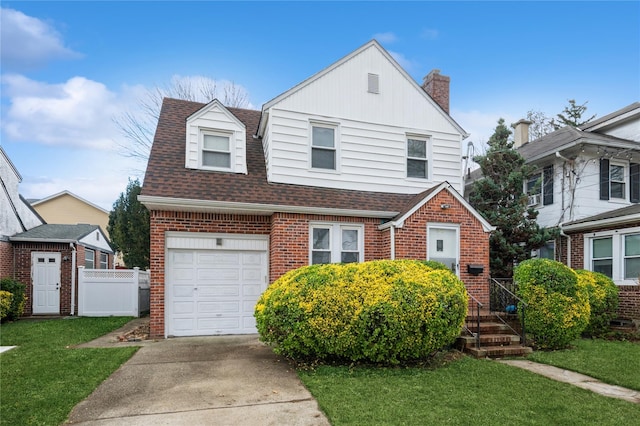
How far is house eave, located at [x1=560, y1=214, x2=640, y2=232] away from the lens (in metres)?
11.2

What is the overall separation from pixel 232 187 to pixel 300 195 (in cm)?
168

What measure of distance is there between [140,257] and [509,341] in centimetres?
1699

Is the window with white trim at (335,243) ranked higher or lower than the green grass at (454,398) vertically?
higher

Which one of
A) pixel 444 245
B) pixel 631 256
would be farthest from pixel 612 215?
pixel 444 245

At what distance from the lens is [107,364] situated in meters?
6.79

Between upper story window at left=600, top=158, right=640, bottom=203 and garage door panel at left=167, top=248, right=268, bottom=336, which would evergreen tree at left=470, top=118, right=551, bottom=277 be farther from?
garage door panel at left=167, top=248, right=268, bottom=336

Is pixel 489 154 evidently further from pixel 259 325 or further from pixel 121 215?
pixel 121 215

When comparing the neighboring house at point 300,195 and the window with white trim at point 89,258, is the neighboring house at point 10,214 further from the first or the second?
the neighboring house at point 300,195

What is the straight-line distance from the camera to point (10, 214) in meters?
14.8

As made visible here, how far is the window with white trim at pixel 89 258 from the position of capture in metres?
16.8

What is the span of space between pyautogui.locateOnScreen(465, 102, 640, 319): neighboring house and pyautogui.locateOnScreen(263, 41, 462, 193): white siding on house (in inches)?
168

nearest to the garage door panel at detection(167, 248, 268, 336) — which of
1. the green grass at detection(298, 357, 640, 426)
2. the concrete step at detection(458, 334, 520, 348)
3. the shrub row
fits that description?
the green grass at detection(298, 357, 640, 426)

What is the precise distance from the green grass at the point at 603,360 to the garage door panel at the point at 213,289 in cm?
628

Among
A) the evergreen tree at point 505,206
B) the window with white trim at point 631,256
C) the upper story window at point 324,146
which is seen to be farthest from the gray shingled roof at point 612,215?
the upper story window at point 324,146
